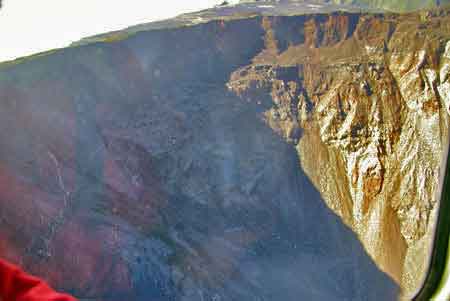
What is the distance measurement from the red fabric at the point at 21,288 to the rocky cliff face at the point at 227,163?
48.3ft

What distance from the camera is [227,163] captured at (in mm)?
26672

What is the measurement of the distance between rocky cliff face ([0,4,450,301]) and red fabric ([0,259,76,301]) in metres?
14.7

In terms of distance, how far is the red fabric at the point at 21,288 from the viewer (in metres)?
1.50

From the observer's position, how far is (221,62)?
3462 cm

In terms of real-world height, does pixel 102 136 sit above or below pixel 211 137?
above

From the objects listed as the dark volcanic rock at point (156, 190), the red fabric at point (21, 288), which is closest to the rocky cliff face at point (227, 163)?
the dark volcanic rock at point (156, 190)

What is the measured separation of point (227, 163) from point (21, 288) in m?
25.1

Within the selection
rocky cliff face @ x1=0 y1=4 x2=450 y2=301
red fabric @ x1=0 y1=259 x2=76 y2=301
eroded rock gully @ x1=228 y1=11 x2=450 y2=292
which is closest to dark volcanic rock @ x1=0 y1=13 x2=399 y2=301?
rocky cliff face @ x1=0 y1=4 x2=450 y2=301

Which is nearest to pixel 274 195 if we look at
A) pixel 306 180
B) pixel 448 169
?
pixel 306 180

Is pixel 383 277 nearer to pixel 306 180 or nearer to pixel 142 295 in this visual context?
pixel 306 180

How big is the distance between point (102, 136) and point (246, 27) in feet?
65.6

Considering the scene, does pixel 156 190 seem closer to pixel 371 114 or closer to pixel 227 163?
pixel 227 163

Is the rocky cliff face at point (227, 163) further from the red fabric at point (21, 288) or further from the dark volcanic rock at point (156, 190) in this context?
the red fabric at point (21, 288)

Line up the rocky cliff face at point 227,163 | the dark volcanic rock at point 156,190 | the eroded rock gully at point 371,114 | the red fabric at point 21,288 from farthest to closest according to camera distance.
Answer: the eroded rock gully at point 371,114
the rocky cliff face at point 227,163
the dark volcanic rock at point 156,190
the red fabric at point 21,288
